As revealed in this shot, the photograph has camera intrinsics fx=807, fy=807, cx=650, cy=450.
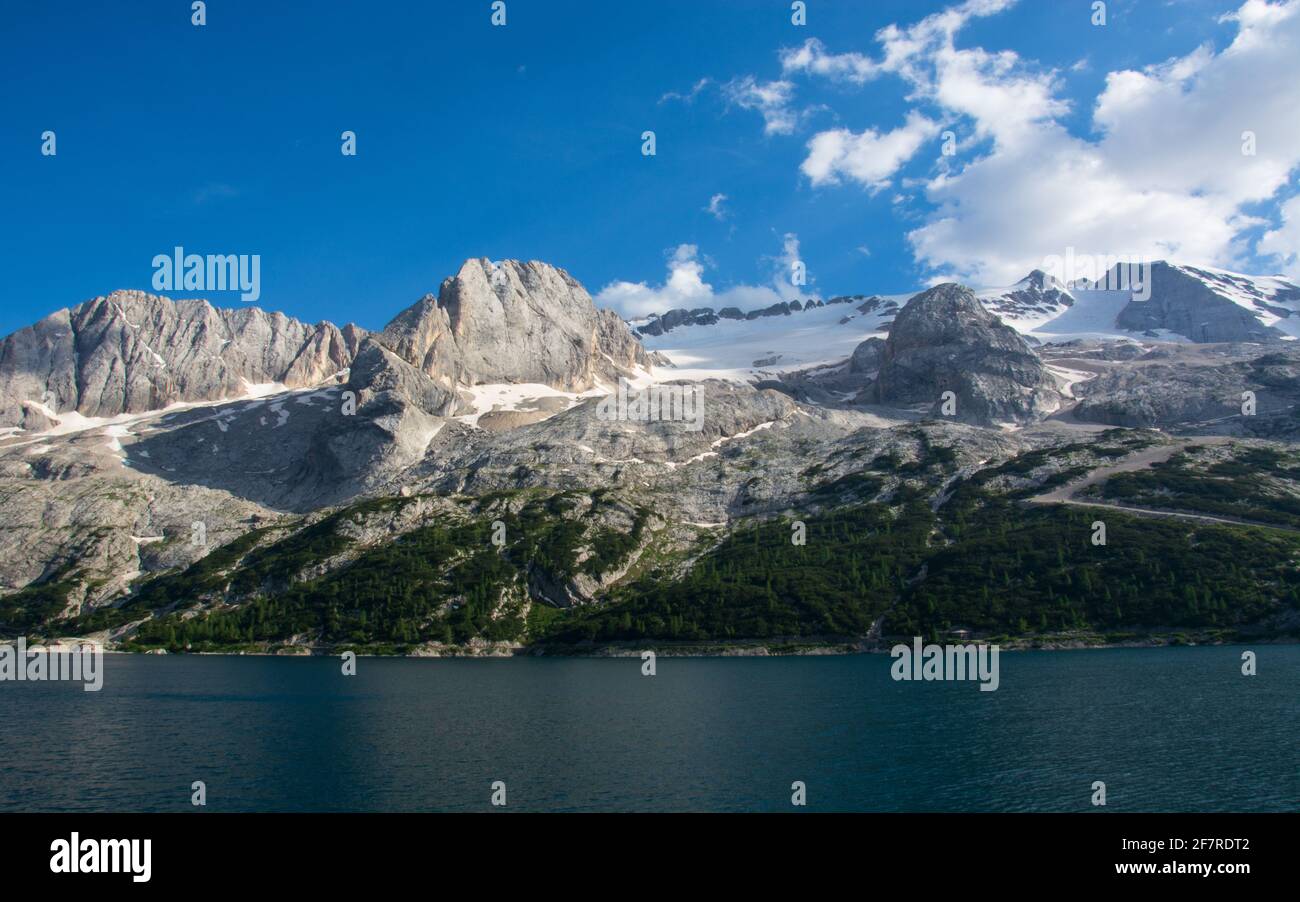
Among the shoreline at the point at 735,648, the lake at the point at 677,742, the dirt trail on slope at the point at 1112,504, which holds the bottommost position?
the shoreline at the point at 735,648

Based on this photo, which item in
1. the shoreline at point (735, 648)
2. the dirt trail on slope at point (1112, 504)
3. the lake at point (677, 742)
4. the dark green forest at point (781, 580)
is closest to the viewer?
the lake at point (677, 742)

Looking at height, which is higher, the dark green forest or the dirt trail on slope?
the dirt trail on slope

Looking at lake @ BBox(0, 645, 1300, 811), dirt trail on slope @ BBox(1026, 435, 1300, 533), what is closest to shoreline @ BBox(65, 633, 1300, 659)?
lake @ BBox(0, 645, 1300, 811)

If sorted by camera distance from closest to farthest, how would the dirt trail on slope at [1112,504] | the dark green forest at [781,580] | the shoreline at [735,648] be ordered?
the shoreline at [735,648], the dark green forest at [781,580], the dirt trail on slope at [1112,504]

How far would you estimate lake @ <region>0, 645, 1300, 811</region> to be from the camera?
150ft

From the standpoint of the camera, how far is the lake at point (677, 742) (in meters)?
45.7

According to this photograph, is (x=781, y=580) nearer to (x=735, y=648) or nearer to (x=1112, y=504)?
(x=735, y=648)

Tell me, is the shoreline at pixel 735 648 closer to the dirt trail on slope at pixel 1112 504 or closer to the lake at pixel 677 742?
the lake at pixel 677 742

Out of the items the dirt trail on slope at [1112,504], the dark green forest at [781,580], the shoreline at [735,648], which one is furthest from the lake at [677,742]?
the dirt trail on slope at [1112,504]

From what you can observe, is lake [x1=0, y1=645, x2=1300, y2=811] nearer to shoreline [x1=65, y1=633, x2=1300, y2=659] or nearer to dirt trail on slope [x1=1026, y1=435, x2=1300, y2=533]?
shoreline [x1=65, y1=633, x2=1300, y2=659]

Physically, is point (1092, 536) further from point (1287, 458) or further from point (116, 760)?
point (116, 760)
